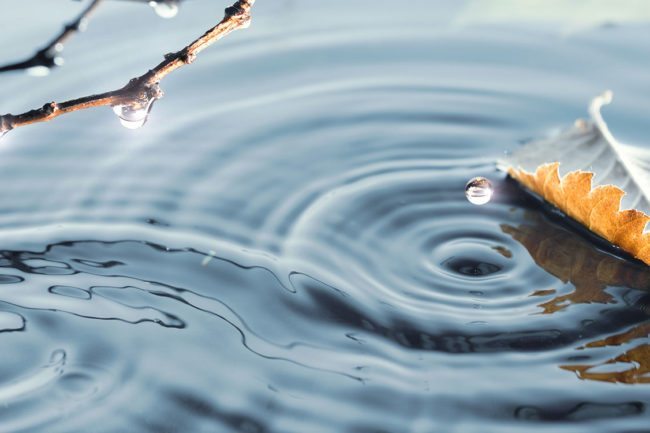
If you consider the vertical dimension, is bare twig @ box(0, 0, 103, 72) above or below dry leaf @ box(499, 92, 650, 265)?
below

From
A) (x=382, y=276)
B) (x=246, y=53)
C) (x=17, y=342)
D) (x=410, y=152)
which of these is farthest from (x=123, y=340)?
(x=246, y=53)

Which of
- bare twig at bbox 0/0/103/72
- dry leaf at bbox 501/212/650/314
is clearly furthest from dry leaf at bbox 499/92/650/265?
bare twig at bbox 0/0/103/72

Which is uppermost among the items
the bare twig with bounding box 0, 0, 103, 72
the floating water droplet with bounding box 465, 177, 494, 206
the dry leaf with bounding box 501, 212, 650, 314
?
the floating water droplet with bounding box 465, 177, 494, 206

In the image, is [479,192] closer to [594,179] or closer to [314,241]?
[594,179]

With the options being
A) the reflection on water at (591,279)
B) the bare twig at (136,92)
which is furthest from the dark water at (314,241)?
the bare twig at (136,92)

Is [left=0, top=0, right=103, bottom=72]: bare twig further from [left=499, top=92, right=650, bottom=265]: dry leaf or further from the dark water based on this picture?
[left=499, top=92, right=650, bottom=265]: dry leaf

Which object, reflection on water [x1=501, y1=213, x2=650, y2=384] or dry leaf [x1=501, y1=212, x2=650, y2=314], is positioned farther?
dry leaf [x1=501, y1=212, x2=650, y2=314]

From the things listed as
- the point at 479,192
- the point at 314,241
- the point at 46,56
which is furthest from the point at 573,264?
the point at 46,56

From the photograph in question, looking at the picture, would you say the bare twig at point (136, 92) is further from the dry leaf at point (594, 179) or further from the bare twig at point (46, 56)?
the dry leaf at point (594, 179)
